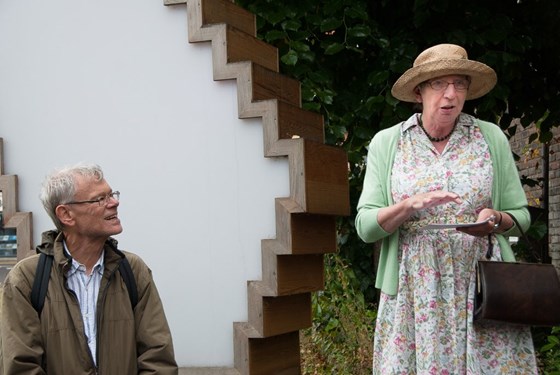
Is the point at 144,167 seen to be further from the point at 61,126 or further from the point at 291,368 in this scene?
the point at 291,368

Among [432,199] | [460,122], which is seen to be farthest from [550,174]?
[432,199]

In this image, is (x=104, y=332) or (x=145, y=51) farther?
(x=145, y=51)

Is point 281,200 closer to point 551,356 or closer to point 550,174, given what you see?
point 551,356

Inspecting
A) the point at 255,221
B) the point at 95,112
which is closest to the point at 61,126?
the point at 95,112

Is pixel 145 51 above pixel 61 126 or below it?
above

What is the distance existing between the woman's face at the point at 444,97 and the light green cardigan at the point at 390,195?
5.3 inches

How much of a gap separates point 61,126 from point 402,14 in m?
2.83

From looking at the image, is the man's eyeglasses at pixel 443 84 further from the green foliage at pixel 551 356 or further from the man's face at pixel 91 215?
the green foliage at pixel 551 356

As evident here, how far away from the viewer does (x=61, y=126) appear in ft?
16.1

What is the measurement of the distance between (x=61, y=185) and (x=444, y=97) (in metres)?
1.45

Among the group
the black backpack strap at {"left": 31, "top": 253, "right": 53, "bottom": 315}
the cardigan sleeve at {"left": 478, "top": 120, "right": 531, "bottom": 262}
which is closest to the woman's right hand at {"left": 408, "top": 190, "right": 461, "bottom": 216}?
the cardigan sleeve at {"left": 478, "top": 120, "right": 531, "bottom": 262}

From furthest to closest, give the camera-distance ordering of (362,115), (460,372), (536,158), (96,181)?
(536,158) < (362,115) < (96,181) < (460,372)

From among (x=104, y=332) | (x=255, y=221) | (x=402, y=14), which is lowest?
(x=104, y=332)

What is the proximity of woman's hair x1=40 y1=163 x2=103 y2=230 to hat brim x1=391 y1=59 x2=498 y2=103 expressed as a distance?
121cm
